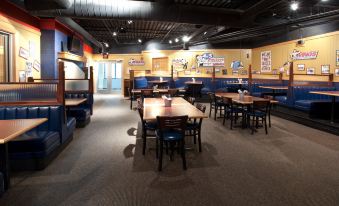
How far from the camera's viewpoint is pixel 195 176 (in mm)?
3436

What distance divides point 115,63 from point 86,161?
43.1 feet

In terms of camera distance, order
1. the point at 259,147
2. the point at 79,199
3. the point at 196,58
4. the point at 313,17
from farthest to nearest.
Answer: the point at 196,58
the point at 313,17
the point at 259,147
the point at 79,199

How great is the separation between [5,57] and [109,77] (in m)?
10.4

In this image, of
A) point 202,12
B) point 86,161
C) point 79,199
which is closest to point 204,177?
point 79,199

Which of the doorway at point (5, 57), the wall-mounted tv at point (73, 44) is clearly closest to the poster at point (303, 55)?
the wall-mounted tv at point (73, 44)

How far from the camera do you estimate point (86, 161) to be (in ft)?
13.2

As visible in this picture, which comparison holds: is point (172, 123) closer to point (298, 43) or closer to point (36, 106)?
point (36, 106)

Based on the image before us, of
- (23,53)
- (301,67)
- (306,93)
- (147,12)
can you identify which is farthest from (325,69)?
(23,53)

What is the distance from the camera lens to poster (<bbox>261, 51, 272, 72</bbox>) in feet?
38.0

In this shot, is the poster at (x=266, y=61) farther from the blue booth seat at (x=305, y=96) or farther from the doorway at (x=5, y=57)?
the doorway at (x=5, y=57)

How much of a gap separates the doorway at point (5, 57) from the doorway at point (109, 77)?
→ 9929mm

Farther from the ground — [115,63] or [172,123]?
[115,63]

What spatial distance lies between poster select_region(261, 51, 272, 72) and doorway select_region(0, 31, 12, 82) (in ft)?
34.3

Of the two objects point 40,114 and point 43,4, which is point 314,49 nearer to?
point 43,4
